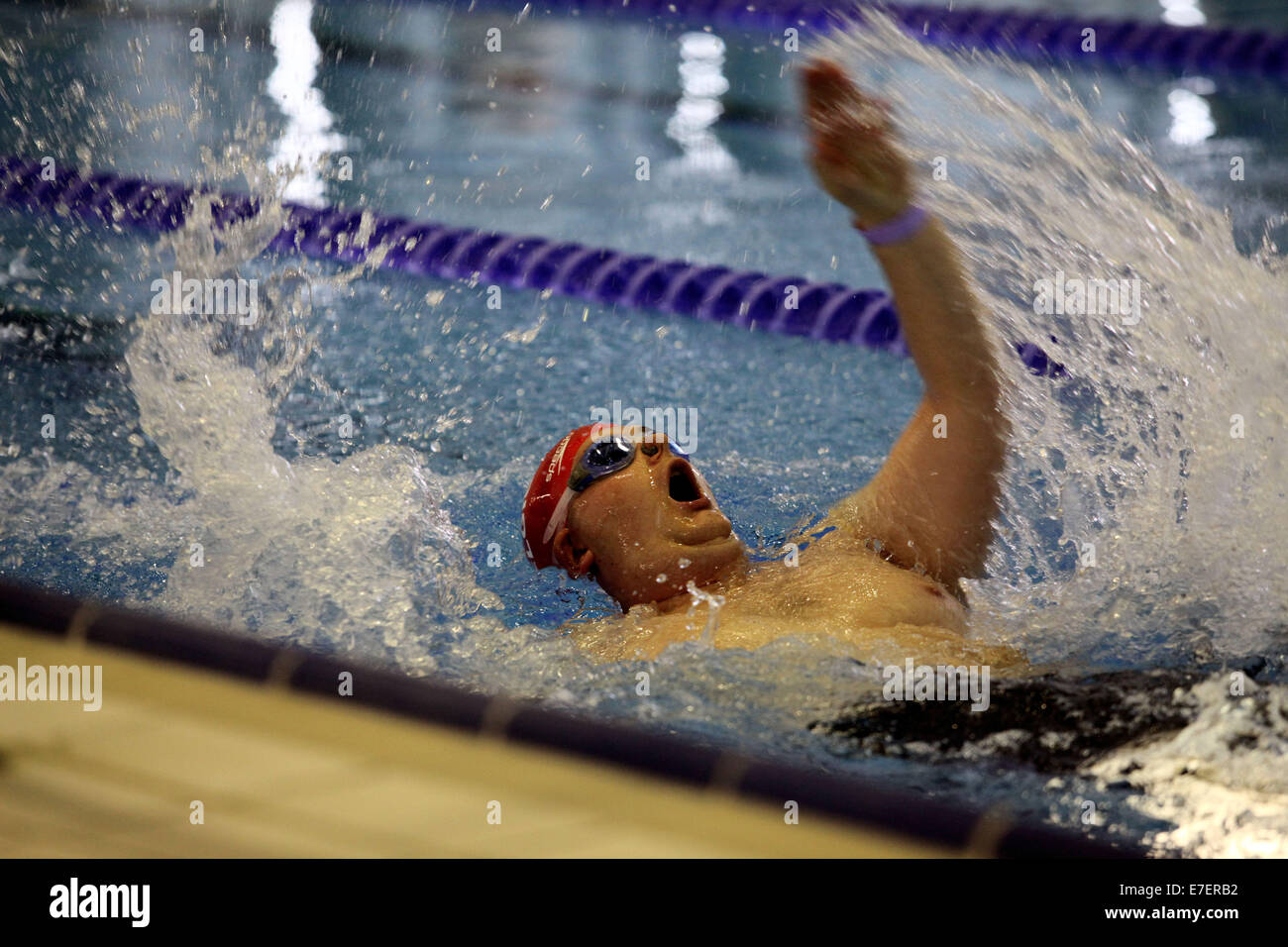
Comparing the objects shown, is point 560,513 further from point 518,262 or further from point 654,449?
point 518,262

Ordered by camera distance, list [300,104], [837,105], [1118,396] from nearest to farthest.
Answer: [837,105]
[1118,396]
[300,104]

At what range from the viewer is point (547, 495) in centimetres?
210

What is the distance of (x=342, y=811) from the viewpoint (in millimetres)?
1369

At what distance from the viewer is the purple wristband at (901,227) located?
1.82 metres

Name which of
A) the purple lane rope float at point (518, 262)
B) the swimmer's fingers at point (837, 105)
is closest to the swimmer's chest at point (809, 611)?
the swimmer's fingers at point (837, 105)

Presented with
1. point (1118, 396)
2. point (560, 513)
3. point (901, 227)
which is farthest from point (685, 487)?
point (1118, 396)

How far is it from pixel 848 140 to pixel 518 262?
96.9 inches

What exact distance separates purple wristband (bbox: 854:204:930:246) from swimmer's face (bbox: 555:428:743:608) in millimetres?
453

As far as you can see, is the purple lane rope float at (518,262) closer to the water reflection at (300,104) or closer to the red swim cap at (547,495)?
the water reflection at (300,104)

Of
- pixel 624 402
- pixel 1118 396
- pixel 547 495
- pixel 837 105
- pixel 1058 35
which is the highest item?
pixel 1058 35

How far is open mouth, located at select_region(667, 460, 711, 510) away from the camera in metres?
2.01
